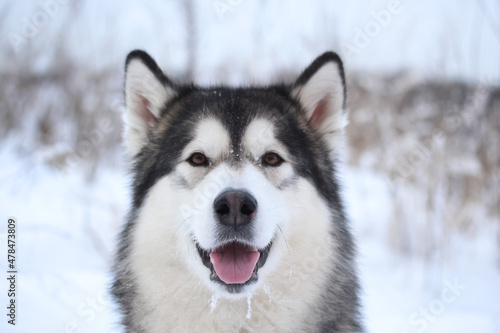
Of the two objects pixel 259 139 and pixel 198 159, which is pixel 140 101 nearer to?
pixel 198 159

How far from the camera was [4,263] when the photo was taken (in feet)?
9.59

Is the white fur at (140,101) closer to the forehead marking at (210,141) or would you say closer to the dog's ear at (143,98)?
the dog's ear at (143,98)

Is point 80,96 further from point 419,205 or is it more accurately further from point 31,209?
point 419,205

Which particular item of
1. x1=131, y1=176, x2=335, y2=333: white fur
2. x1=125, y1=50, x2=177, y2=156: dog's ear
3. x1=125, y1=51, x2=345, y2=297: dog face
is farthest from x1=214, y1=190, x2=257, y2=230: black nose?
x1=125, y1=50, x2=177, y2=156: dog's ear

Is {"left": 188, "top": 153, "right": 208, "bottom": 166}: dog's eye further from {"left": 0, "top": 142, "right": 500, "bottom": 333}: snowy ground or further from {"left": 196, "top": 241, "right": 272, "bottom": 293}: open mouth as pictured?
{"left": 0, "top": 142, "right": 500, "bottom": 333}: snowy ground

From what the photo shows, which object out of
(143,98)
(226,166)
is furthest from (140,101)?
(226,166)

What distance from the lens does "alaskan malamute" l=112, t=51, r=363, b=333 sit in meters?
2.00

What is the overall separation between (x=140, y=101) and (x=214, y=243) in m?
1.15

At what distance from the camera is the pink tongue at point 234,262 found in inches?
77.4

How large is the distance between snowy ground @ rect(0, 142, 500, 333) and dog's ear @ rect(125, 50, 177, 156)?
0.52 metres

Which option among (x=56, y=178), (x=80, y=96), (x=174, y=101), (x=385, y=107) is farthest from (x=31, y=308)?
(x=385, y=107)

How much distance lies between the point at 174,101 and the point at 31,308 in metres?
1.57

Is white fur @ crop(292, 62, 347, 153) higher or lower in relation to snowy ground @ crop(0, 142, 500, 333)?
higher

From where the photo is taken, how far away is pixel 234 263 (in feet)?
6.57
